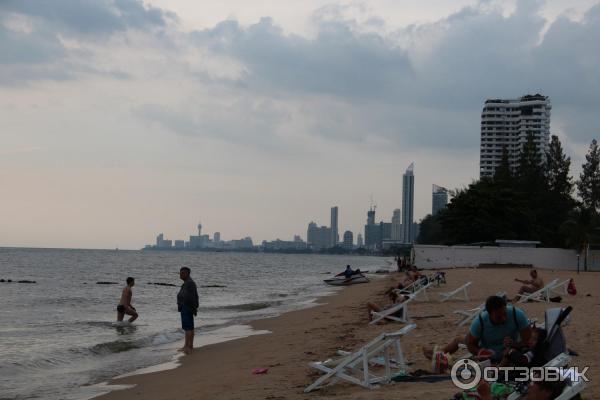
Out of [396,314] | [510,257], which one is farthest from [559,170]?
[396,314]

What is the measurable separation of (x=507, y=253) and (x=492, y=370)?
45140 mm

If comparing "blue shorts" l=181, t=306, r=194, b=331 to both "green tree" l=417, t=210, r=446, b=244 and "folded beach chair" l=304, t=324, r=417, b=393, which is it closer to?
"folded beach chair" l=304, t=324, r=417, b=393

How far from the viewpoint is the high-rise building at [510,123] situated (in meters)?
160

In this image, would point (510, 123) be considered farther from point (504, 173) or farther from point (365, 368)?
point (365, 368)

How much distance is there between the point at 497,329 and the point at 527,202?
209 ft

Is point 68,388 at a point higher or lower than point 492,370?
lower

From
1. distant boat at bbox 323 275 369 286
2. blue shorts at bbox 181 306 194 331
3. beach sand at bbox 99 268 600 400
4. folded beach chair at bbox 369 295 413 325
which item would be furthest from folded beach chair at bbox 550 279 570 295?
distant boat at bbox 323 275 369 286

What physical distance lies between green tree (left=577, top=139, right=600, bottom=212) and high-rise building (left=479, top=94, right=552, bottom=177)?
92408mm

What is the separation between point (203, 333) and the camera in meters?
17.6

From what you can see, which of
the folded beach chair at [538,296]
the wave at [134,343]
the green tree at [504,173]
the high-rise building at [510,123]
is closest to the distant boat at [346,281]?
the folded beach chair at [538,296]

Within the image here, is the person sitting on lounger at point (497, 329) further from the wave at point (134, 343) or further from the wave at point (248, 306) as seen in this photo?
the wave at point (248, 306)

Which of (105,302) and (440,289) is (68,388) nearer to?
(440,289)

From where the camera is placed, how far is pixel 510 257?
4931 cm

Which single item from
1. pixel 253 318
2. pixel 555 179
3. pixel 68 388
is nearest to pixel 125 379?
pixel 68 388
